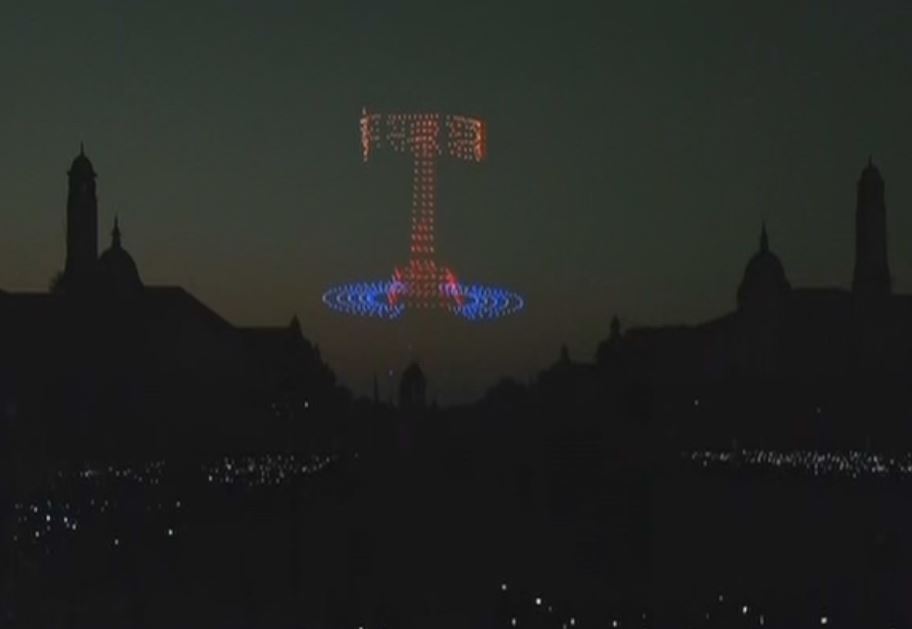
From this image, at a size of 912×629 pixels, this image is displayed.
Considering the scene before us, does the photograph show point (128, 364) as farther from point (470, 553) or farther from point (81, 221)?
point (470, 553)

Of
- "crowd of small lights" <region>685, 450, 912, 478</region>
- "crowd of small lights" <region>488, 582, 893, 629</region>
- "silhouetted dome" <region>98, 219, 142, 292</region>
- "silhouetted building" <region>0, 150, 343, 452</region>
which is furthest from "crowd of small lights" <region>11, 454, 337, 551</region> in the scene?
"silhouetted dome" <region>98, 219, 142, 292</region>

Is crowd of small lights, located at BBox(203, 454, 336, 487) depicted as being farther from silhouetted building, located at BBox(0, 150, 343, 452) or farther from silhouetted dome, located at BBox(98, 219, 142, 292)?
silhouetted dome, located at BBox(98, 219, 142, 292)

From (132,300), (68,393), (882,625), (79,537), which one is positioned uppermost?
(132,300)

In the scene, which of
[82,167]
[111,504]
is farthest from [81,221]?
[111,504]

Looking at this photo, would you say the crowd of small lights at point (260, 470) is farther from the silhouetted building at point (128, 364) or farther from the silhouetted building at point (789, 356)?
the silhouetted building at point (789, 356)

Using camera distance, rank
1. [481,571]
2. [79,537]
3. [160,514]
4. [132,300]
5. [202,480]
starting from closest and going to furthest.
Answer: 1. [481,571]
2. [79,537]
3. [160,514]
4. [202,480]
5. [132,300]

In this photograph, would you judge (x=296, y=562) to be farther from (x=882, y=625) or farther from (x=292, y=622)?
(x=882, y=625)

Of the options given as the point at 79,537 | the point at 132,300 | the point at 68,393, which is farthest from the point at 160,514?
the point at 132,300
